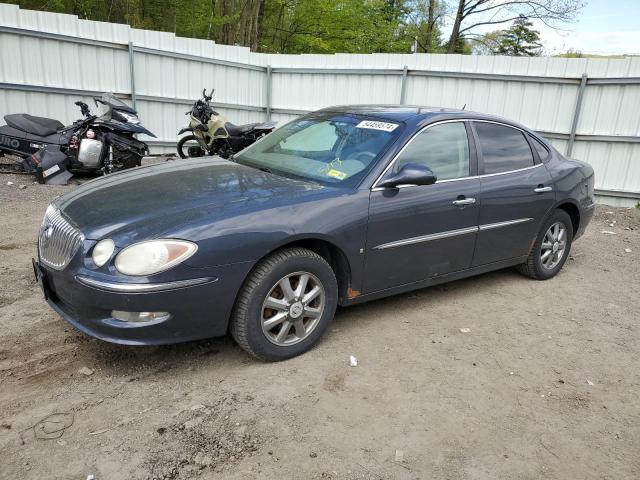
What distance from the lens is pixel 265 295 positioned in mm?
3125

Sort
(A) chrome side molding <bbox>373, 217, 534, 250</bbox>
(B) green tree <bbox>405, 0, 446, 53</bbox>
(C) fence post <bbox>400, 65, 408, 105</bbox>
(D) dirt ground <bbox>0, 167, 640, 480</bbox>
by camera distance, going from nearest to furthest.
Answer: (D) dirt ground <bbox>0, 167, 640, 480</bbox>
(A) chrome side molding <bbox>373, 217, 534, 250</bbox>
(C) fence post <bbox>400, 65, 408, 105</bbox>
(B) green tree <bbox>405, 0, 446, 53</bbox>

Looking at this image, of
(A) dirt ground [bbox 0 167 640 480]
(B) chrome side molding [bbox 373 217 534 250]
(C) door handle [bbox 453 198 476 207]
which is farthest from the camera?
(C) door handle [bbox 453 198 476 207]

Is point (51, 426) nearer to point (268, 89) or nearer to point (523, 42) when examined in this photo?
point (268, 89)

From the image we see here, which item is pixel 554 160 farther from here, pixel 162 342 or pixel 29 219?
pixel 29 219

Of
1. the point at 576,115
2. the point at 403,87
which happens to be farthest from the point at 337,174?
the point at 403,87

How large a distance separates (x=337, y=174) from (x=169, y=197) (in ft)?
3.96

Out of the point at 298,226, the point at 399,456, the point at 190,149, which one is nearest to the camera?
the point at 399,456

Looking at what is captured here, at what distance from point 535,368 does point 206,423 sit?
90.2 inches

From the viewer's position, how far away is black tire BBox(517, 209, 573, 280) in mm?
5078

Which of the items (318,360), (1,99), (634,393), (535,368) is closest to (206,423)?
(318,360)

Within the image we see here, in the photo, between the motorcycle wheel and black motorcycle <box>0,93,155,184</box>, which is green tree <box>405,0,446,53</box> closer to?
the motorcycle wheel

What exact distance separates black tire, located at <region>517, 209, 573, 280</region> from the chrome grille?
4.12 meters

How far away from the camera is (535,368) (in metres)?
3.58

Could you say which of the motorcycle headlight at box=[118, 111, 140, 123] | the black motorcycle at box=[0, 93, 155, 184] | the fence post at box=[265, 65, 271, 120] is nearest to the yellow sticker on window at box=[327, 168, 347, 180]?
the black motorcycle at box=[0, 93, 155, 184]
